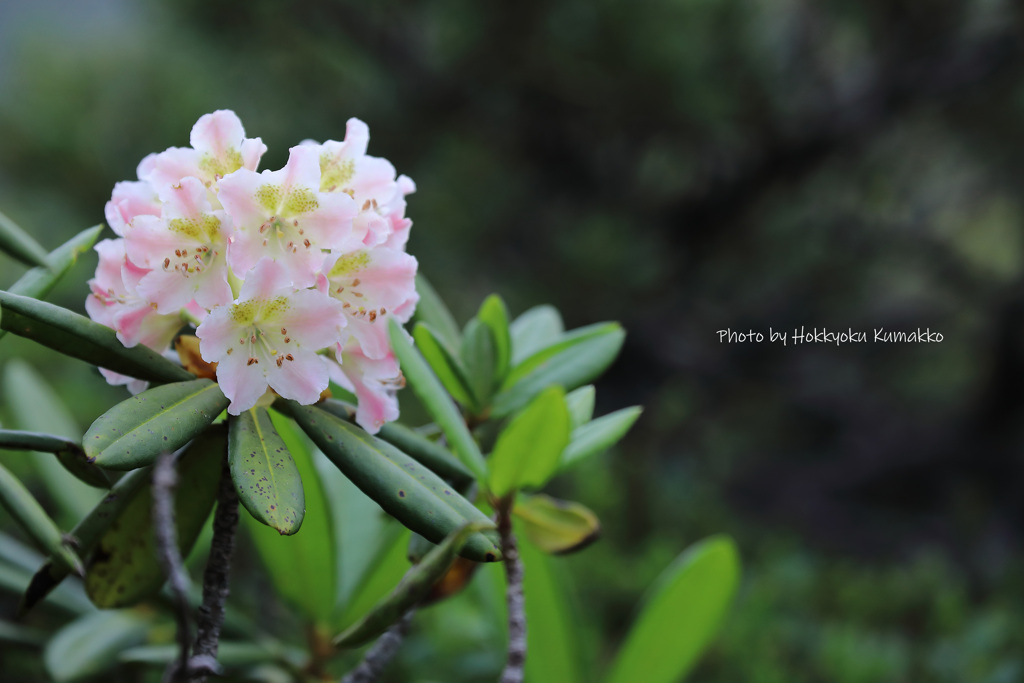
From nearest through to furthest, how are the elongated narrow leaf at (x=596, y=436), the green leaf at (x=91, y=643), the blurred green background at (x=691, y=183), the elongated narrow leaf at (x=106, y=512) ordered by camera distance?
the elongated narrow leaf at (x=106, y=512) → the elongated narrow leaf at (x=596, y=436) → the green leaf at (x=91, y=643) → the blurred green background at (x=691, y=183)

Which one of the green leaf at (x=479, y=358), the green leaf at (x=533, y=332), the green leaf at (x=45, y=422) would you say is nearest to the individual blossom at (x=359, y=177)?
the green leaf at (x=479, y=358)

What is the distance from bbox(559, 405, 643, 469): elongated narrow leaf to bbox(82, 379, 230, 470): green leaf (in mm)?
280

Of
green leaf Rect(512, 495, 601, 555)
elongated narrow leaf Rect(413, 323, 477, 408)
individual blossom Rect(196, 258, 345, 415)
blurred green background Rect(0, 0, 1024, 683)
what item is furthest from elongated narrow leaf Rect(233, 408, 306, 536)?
blurred green background Rect(0, 0, 1024, 683)

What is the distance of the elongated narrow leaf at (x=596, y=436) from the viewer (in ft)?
2.05

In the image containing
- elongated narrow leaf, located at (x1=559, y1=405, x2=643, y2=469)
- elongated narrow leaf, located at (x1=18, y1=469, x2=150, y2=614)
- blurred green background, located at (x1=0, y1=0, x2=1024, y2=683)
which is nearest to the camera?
elongated narrow leaf, located at (x1=18, y1=469, x2=150, y2=614)

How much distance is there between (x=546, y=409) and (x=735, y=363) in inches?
99.9

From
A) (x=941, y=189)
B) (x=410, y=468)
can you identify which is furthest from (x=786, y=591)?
(x=941, y=189)

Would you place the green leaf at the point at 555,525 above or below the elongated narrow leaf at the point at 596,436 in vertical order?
below

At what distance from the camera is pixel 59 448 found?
0.47 meters

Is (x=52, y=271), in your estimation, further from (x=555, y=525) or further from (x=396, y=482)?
(x=555, y=525)

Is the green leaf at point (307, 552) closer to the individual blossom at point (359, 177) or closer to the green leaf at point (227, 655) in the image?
the green leaf at point (227, 655)

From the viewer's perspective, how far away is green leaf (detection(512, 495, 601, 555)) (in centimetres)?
65

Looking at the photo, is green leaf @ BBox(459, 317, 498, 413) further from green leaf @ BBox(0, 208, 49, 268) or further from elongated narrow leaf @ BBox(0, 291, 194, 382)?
green leaf @ BBox(0, 208, 49, 268)

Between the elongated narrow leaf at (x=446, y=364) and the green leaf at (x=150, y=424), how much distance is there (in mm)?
160
